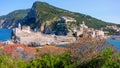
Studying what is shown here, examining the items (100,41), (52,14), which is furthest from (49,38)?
(100,41)

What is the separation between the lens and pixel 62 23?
16675cm

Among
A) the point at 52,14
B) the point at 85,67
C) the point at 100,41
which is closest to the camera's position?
the point at 85,67

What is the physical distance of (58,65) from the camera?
3034 centimetres

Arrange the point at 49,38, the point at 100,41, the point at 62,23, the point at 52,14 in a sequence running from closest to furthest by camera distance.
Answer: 1. the point at 100,41
2. the point at 49,38
3. the point at 62,23
4. the point at 52,14

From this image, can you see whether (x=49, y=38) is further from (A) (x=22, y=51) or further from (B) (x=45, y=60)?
(B) (x=45, y=60)

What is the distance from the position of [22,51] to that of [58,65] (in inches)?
1201

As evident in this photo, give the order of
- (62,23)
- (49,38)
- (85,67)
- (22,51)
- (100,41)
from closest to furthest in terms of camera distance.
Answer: (85,67)
(100,41)
(22,51)
(49,38)
(62,23)

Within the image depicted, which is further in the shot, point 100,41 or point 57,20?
point 57,20

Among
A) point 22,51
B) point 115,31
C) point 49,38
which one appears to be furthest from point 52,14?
point 22,51

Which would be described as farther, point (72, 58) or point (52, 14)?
point (52, 14)

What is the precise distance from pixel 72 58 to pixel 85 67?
11.2 ft

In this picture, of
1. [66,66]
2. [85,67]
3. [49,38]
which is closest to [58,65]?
[66,66]

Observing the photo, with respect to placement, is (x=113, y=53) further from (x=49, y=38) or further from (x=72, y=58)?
(x=49, y=38)

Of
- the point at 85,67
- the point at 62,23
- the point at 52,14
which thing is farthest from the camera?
the point at 52,14
